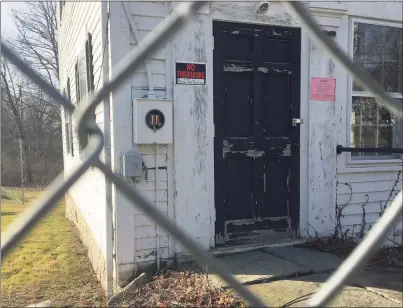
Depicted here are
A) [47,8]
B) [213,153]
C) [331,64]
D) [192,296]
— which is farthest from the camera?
[47,8]

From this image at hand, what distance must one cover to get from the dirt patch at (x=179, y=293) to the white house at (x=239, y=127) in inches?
10.8

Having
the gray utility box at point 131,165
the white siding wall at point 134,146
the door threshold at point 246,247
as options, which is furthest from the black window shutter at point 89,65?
the door threshold at point 246,247

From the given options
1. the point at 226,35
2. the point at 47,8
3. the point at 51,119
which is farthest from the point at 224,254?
the point at 47,8

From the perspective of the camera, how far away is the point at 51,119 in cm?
1355

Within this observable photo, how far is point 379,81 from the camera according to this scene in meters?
5.20

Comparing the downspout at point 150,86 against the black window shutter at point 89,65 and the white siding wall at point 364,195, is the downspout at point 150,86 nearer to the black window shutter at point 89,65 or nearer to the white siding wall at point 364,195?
the black window shutter at point 89,65

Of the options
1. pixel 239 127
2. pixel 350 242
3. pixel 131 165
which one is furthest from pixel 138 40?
pixel 350 242

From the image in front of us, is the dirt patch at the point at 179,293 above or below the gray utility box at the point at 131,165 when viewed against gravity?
below

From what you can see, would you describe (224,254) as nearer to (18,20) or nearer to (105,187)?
(105,187)

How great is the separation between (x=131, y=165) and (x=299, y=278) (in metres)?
1.91

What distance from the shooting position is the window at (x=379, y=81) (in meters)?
4.98

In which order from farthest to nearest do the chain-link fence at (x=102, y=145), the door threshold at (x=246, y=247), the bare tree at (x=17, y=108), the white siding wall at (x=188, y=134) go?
the bare tree at (x=17, y=108) → the door threshold at (x=246, y=247) → the white siding wall at (x=188, y=134) → the chain-link fence at (x=102, y=145)

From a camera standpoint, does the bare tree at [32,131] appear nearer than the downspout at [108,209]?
No

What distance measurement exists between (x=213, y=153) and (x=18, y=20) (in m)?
15.8
